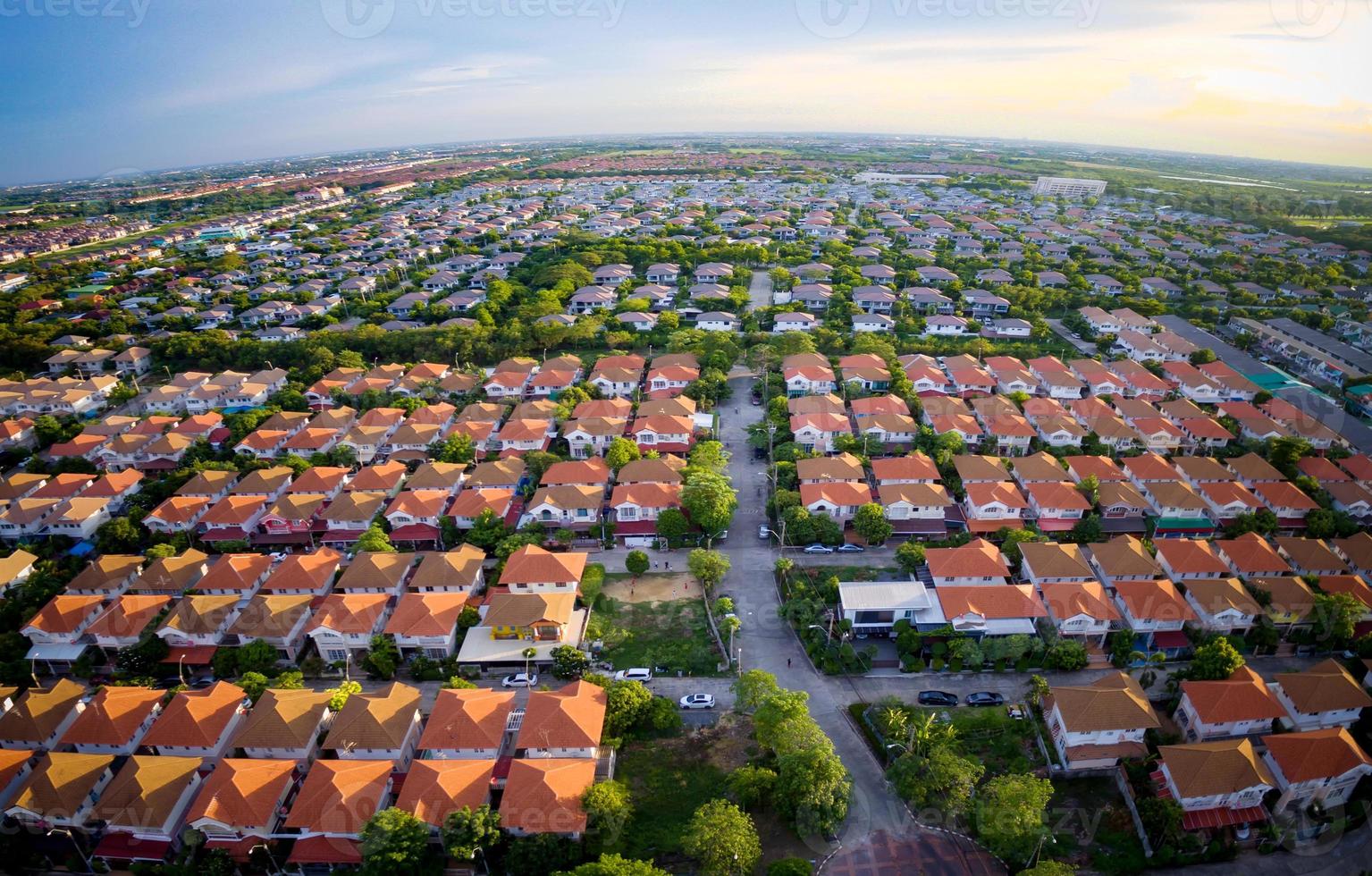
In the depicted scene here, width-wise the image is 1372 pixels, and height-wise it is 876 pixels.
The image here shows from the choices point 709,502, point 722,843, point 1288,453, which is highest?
point 1288,453

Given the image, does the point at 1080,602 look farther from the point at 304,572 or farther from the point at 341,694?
the point at 304,572

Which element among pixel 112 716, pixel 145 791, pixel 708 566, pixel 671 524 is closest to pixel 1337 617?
pixel 708 566

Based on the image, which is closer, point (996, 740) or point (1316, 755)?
point (1316, 755)

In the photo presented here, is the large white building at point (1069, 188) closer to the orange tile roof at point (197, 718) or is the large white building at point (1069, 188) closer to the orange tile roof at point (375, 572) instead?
the orange tile roof at point (375, 572)

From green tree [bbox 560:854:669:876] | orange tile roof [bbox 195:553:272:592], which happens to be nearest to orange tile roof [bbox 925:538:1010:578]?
green tree [bbox 560:854:669:876]

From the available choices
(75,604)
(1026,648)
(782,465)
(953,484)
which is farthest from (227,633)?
(953,484)

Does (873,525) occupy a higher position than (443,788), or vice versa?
(873,525)

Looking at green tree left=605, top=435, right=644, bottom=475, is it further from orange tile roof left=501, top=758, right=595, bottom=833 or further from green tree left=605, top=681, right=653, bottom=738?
orange tile roof left=501, top=758, right=595, bottom=833

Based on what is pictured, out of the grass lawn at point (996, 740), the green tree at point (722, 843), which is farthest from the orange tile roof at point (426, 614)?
the grass lawn at point (996, 740)
